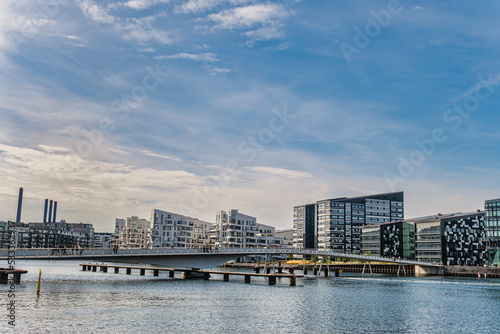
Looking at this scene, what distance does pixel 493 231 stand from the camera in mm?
148375

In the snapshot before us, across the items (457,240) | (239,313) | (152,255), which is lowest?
(239,313)

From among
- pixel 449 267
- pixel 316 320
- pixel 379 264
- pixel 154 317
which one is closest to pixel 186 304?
pixel 154 317

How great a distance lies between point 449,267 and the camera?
158 metres

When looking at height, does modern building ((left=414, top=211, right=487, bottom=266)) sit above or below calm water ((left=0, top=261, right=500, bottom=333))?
above

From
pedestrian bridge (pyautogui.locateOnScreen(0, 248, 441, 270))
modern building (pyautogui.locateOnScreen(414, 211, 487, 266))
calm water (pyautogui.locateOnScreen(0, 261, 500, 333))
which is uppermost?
modern building (pyautogui.locateOnScreen(414, 211, 487, 266))

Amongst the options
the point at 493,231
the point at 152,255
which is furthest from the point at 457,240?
the point at 152,255

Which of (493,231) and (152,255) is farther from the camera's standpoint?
(493,231)

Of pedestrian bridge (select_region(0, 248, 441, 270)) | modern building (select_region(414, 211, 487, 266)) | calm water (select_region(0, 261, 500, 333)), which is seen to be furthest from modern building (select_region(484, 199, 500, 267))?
calm water (select_region(0, 261, 500, 333))

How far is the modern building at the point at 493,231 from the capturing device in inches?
5762

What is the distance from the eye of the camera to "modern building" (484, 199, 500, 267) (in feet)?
480

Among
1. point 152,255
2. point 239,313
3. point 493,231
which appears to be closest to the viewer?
point 239,313

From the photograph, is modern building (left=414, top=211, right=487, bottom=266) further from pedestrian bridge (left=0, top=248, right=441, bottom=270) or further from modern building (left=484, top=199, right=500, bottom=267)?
pedestrian bridge (left=0, top=248, right=441, bottom=270)

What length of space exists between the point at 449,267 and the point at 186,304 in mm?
122718

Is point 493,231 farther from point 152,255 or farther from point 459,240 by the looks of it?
point 152,255
